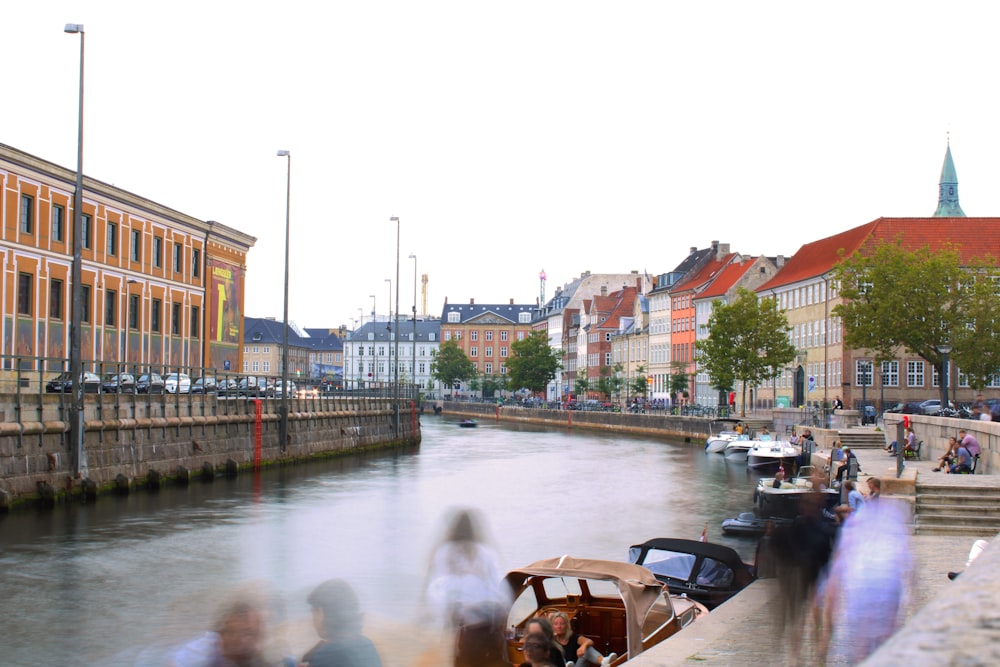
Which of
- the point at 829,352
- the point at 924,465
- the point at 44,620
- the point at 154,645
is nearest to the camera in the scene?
the point at 154,645

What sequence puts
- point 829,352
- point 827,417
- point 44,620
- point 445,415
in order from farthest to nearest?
point 445,415 → point 829,352 → point 827,417 → point 44,620

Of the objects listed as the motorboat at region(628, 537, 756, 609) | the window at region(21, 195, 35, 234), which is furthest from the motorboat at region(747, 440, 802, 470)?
the motorboat at region(628, 537, 756, 609)

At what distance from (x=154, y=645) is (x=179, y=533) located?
506 inches

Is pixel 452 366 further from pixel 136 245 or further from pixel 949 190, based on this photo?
pixel 136 245

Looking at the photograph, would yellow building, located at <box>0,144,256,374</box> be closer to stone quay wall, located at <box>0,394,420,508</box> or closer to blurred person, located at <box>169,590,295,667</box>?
stone quay wall, located at <box>0,394,420,508</box>

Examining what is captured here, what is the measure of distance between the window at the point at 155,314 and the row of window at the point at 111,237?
215 centimetres

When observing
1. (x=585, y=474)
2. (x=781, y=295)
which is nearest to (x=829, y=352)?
(x=781, y=295)

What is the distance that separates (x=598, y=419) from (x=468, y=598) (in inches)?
4044

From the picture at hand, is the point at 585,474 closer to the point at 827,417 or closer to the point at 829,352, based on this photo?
the point at 827,417

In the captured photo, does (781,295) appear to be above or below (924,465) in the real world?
above

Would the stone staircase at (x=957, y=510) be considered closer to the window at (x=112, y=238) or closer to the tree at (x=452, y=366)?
the window at (x=112, y=238)

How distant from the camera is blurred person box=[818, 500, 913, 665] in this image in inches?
452

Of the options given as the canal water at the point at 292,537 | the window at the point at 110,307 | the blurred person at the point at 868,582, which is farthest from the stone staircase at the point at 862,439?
the blurred person at the point at 868,582

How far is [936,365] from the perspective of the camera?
2379 inches
